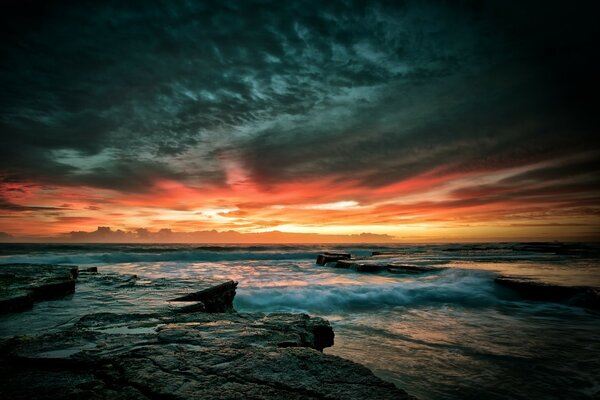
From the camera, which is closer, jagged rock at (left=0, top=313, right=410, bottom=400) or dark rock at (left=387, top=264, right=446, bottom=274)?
jagged rock at (left=0, top=313, right=410, bottom=400)

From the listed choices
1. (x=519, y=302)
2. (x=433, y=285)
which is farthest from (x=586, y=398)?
(x=433, y=285)

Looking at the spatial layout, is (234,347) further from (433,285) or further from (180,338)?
(433,285)

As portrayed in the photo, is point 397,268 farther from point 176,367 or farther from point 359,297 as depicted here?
point 176,367

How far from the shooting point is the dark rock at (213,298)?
526 cm

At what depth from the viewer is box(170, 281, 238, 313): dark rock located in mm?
5262

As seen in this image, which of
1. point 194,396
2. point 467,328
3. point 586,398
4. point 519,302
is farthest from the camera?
point 519,302

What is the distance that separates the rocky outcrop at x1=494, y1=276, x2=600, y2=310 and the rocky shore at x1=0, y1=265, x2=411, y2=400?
33.1 ft

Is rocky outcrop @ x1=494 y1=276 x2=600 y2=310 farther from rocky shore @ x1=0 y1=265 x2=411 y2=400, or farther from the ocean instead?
rocky shore @ x1=0 y1=265 x2=411 y2=400

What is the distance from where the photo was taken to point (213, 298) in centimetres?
642

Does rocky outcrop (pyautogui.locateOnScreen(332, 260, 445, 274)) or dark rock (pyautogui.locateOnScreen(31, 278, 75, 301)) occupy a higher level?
dark rock (pyautogui.locateOnScreen(31, 278, 75, 301))

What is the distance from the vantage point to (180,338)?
9.98 ft

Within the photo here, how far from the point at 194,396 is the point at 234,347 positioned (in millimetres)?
916

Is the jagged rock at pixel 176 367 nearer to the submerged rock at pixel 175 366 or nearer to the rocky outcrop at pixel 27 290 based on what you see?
the submerged rock at pixel 175 366

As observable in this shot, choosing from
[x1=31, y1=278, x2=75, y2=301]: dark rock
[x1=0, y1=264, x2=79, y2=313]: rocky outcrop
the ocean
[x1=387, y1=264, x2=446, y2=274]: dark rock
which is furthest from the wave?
[x1=0, y1=264, x2=79, y2=313]: rocky outcrop
